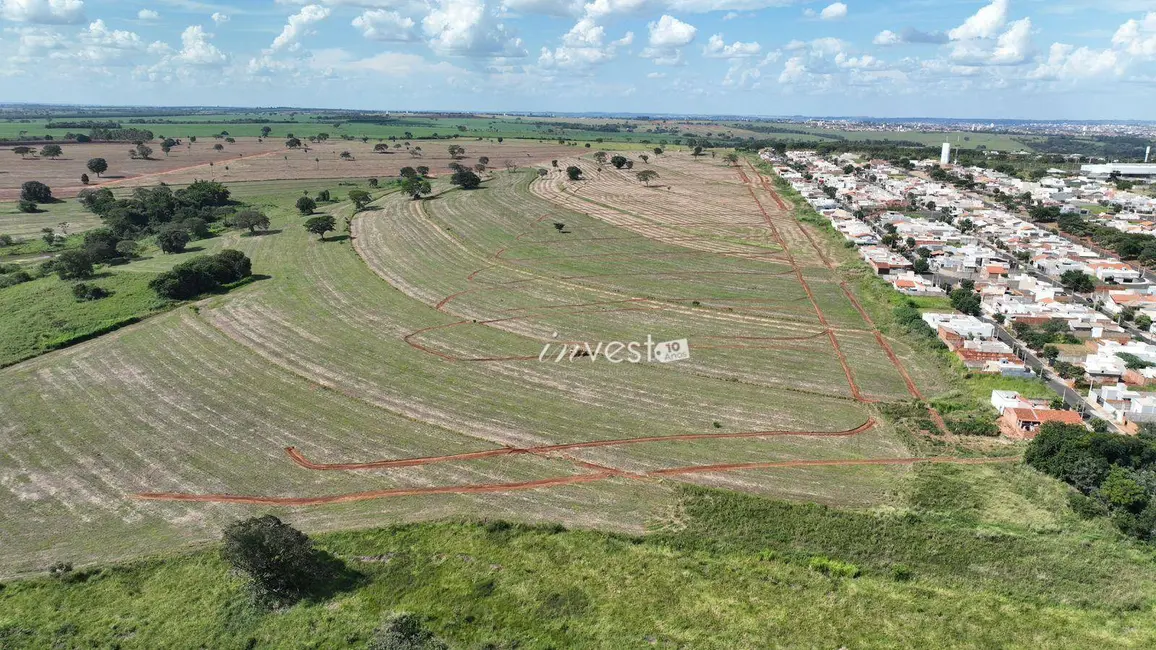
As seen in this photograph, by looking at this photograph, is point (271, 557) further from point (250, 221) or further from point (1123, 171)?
point (1123, 171)

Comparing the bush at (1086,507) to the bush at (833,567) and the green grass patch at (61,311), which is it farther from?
the green grass patch at (61,311)

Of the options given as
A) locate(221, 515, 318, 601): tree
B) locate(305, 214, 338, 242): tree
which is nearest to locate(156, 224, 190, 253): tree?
locate(305, 214, 338, 242): tree

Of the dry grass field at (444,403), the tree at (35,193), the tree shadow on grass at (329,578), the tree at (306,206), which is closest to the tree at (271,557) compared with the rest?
the tree shadow on grass at (329,578)

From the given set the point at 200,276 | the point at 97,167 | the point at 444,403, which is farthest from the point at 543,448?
the point at 97,167

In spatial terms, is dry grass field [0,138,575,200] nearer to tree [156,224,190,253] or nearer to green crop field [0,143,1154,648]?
tree [156,224,190,253]

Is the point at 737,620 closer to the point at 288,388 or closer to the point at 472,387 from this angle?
the point at 472,387

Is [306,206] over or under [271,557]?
over

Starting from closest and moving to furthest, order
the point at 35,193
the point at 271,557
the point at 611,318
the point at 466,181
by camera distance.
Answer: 1. the point at 271,557
2. the point at 611,318
3. the point at 35,193
4. the point at 466,181
